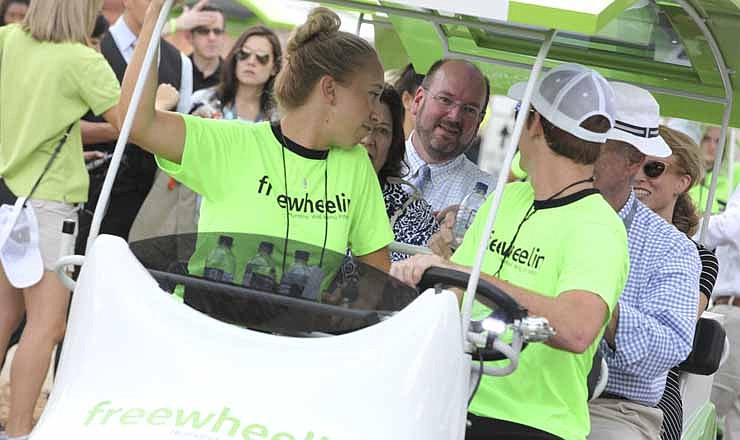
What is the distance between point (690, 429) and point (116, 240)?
291cm

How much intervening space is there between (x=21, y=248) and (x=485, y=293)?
9.67ft

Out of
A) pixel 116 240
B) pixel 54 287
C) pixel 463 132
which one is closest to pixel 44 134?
pixel 54 287

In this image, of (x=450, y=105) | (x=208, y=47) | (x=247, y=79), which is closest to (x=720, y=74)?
(x=450, y=105)

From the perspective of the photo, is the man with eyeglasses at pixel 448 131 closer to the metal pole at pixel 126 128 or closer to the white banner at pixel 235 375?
the metal pole at pixel 126 128

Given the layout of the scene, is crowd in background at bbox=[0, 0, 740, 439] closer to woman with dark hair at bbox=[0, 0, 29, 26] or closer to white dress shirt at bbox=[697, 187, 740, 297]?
white dress shirt at bbox=[697, 187, 740, 297]

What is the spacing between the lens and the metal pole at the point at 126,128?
3977 mm

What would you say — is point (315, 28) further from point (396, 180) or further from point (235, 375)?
point (235, 375)

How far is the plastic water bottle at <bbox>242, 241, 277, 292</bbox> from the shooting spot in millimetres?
3840

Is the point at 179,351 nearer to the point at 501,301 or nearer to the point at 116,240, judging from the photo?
the point at 116,240

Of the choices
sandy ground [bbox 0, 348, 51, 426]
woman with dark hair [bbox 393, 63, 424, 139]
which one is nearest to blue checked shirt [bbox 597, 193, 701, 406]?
woman with dark hair [bbox 393, 63, 424, 139]

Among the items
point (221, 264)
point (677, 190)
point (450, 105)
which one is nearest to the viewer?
point (221, 264)

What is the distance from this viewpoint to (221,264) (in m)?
3.91

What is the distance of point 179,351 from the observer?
141 inches

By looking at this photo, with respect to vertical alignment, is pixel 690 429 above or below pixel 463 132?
below
